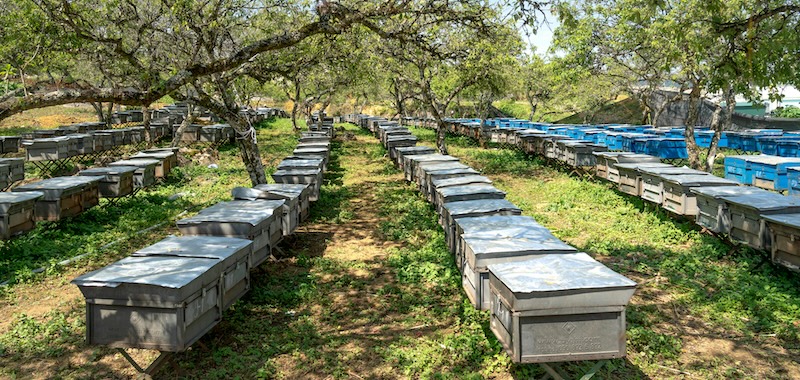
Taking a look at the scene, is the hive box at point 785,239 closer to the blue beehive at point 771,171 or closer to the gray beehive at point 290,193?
the blue beehive at point 771,171

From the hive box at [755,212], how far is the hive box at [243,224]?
27.3 ft

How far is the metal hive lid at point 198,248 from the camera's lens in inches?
269

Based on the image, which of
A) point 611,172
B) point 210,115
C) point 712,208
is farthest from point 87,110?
point 712,208

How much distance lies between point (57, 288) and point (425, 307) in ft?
22.3

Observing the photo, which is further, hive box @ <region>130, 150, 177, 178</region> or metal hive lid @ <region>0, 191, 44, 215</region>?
hive box @ <region>130, 150, 177, 178</region>

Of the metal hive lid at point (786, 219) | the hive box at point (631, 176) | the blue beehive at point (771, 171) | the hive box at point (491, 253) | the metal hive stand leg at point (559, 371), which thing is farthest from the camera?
the hive box at point (631, 176)

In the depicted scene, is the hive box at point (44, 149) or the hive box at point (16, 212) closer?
the hive box at point (16, 212)

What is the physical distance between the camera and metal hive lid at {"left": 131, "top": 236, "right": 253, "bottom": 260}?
683 cm

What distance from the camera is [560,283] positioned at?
5.18 meters

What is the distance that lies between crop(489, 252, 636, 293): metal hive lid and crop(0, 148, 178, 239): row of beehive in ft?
33.3

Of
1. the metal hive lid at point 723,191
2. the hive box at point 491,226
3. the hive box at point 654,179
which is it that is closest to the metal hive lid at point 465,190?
the hive box at point 491,226

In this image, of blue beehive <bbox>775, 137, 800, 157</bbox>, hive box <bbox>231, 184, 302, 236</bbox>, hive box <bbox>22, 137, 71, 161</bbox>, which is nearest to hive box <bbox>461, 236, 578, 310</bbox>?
hive box <bbox>231, 184, 302, 236</bbox>

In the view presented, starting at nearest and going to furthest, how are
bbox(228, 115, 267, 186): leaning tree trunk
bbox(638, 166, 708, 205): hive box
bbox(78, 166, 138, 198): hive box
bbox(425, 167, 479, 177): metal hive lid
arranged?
bbox(638, 166, 708, 205): hive box → bbox(425, 167, 479, 177): metal hive lid → bbox(228, 115, 267, 186): leaning tree trunk → bbox(78, 166, 138, 198): hive box

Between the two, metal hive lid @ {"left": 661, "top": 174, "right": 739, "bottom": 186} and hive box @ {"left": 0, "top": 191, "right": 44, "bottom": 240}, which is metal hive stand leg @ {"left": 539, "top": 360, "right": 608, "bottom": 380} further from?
hive box @ {"left": 0, "top": 191, "right": 44, "bottom": 240}
